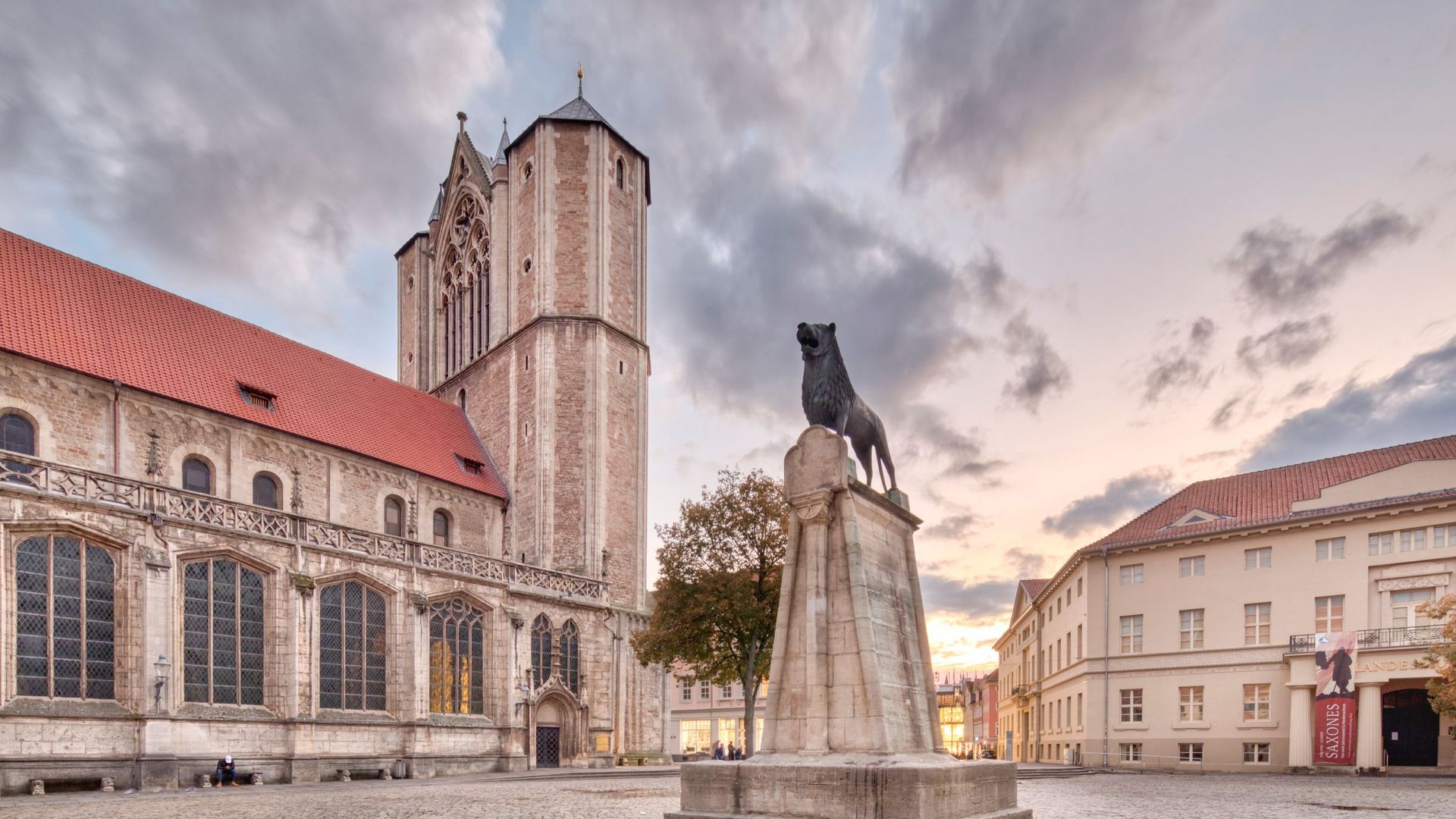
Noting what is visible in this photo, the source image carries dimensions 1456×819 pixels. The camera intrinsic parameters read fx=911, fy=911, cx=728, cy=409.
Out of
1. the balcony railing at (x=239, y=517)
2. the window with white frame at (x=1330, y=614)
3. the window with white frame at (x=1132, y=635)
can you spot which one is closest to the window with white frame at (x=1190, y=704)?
the window with white frame at (x=1132, y=635)

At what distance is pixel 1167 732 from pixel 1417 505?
42.3ft

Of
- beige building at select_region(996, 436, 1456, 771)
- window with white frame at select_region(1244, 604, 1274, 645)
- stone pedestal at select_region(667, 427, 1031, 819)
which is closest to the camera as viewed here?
stone pedestal at select_region(667, 427, 1031, 819)

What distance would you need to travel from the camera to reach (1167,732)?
1487 inches

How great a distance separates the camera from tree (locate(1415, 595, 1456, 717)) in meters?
26.9

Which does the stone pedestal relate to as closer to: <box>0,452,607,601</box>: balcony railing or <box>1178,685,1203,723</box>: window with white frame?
<box>0,452,607,601</box>: balcony railing

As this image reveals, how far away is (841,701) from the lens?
8.82 m

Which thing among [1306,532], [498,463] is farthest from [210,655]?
[1306,532]

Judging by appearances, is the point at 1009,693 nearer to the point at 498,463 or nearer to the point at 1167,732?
the point at 1167,732

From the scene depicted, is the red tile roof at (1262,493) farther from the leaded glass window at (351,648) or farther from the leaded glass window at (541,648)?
the leaded glass window at (351,648)

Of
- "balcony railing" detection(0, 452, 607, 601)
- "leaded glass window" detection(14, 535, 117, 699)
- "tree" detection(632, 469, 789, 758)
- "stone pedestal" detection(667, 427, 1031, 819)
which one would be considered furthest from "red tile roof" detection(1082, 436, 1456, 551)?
"leaded glass window" detection(14, 535, 117, 699)

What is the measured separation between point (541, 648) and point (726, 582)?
11.1 metres

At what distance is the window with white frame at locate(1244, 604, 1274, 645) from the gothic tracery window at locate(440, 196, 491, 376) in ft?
125

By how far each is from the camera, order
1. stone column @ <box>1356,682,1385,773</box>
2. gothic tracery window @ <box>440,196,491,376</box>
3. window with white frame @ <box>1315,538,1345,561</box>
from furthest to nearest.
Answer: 1. gothic tracery window @ <box>440,196,491,376</box>
2. window with white frame @ <box>1315,538,1345,561</box>
3. stone column @ <box>1356,682,1385,773</box>

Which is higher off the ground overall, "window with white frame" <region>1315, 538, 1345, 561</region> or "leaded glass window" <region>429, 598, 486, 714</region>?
"window with white frame" <region>1315, 538, 1345, 561</region>
